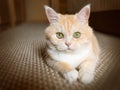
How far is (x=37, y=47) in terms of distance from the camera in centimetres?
139

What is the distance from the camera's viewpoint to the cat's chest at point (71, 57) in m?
0.99

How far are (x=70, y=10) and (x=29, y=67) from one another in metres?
1.35

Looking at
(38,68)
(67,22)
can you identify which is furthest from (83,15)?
(38,68)

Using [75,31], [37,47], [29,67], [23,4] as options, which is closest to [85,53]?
[75,31]

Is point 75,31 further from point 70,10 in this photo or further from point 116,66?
point 70,10

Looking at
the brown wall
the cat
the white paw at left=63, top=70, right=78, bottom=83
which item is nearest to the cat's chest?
the cat

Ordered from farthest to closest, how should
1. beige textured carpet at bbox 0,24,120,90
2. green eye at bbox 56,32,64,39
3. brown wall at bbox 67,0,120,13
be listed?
brown wall at bbox 67,0,120,13, green eye at bbox 56,32,64,39, beige textured carpet at bbox 0,24,120,90

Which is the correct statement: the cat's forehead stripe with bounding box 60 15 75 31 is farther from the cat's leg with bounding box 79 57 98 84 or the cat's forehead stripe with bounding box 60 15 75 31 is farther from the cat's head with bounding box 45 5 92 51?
the cat's leg with bounding box 79 57 98 84

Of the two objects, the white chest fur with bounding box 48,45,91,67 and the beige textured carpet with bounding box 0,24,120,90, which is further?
the white chest fur with bounding box 48,45,91,67

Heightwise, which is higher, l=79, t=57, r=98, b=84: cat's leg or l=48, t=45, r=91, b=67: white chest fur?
l=48, t=45, r=91, b=67: white chest fur

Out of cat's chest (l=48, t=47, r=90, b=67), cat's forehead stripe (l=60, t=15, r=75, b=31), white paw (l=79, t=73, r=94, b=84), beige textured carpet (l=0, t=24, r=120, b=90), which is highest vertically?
cat's forehead stripe (l=60, t=15, r=75, b=31)

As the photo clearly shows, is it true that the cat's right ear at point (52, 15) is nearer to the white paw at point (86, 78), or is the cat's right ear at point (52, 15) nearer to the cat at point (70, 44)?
the cat at point (70, 44)

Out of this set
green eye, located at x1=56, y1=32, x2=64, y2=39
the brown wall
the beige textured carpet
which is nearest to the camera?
the beige textured carpet

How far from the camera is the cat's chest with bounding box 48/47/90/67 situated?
3.25 feet
